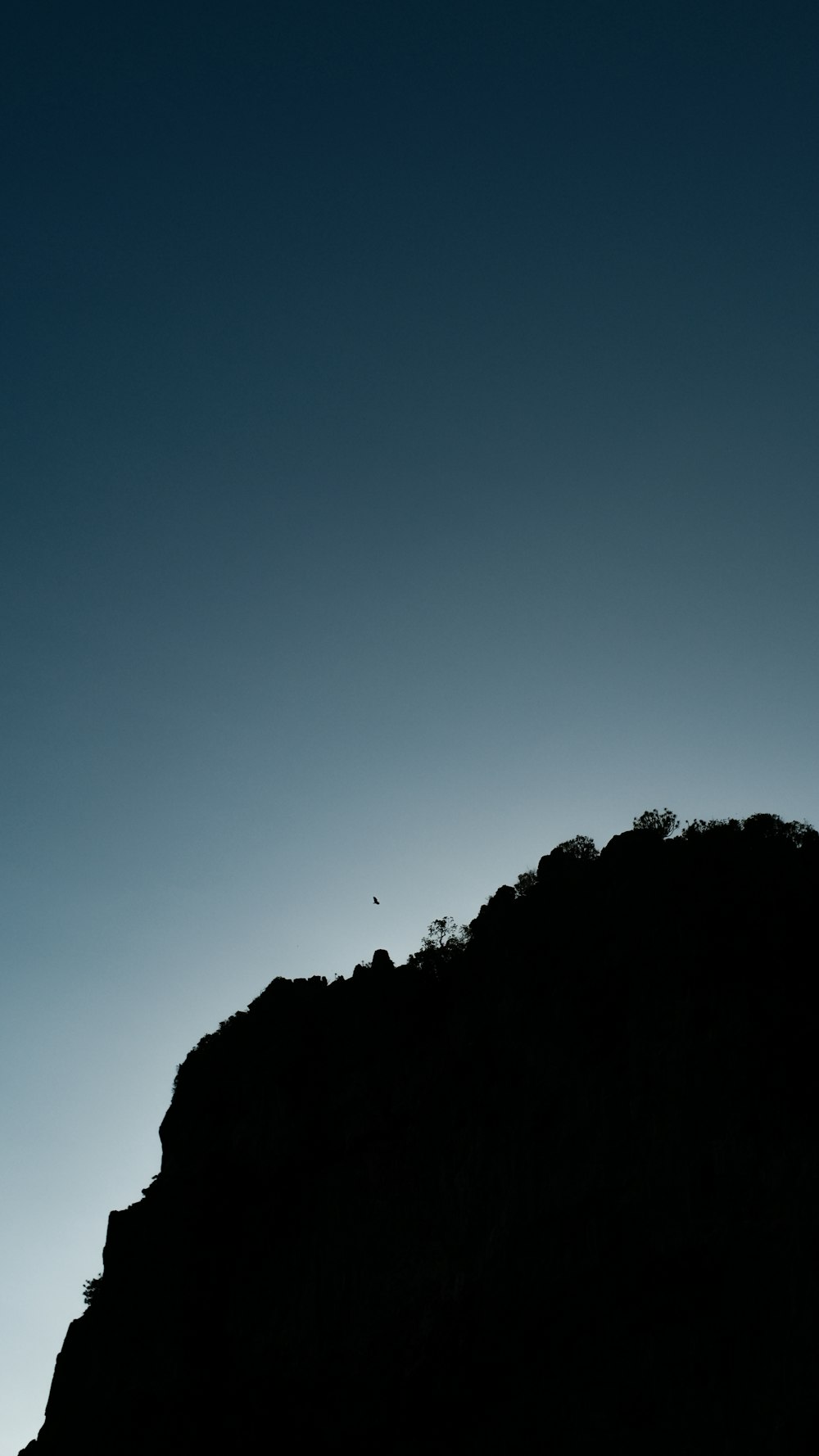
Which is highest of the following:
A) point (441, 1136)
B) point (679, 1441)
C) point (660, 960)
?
point (660, 960)

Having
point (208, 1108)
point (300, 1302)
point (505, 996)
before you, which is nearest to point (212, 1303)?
point (300, 1302)

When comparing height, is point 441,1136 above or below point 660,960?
below

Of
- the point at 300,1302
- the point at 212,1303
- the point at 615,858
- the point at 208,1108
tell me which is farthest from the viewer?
the point at 208,1108

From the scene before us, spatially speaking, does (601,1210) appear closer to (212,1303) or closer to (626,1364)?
(626,1364)

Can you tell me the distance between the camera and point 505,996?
56156 mm

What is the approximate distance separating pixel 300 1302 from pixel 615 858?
30.9m

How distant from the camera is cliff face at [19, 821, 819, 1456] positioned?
41688mm

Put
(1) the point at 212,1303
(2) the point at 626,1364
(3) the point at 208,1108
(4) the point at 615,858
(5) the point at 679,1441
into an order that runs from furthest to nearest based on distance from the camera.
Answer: (3) the point at 208,1108
(4) the point at 615,858
(1) the point at 212,1303
(2) the point at 626,1364
(5) the point at 679,1441

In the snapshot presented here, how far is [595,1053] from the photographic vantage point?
50.4 metres

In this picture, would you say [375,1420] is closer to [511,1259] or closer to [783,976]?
[511,1259]

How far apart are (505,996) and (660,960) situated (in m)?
9.86

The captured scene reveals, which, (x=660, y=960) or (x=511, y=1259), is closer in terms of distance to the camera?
(x=511, y=1259)

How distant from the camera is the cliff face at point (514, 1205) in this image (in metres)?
41.7

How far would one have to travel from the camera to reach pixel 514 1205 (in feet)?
152
